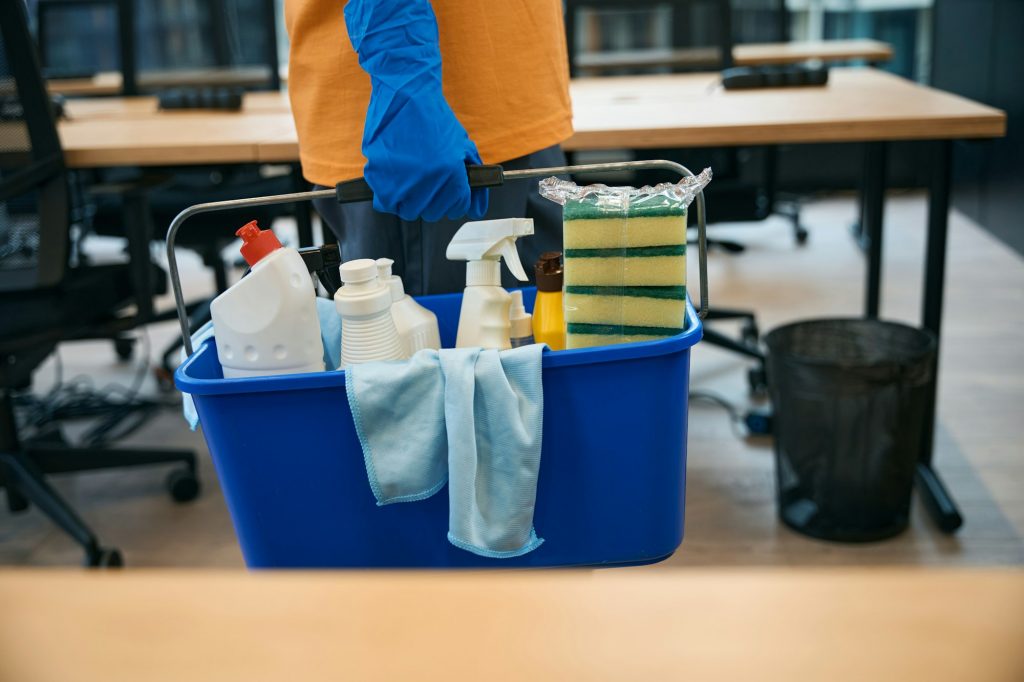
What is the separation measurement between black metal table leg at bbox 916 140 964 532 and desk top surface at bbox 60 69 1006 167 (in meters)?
0.13

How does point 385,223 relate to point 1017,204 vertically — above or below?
above

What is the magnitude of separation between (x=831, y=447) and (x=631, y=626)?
1453mm

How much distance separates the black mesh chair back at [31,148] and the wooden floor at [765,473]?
22.2 inches

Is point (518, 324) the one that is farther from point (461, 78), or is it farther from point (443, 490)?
point (461, 78)

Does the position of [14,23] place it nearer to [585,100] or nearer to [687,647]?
[585,100]

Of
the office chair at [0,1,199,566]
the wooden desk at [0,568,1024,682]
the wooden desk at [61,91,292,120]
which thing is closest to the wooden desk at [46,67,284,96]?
the wooden desk at [61,91,292,120]

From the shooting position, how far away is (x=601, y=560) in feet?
2.35

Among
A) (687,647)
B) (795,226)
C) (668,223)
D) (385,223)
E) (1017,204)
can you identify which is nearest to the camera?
(687,647)

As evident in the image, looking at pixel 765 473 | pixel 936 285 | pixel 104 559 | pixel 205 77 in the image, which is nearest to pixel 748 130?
pixel 936 285

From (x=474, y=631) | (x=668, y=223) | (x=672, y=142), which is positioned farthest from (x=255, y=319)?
(x=672, y=142)

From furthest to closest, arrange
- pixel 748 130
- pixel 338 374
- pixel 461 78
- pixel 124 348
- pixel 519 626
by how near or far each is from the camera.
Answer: pixel 124 348
pixel 748 130
pixel 461 78
pixel 338 374
pixel 519 626

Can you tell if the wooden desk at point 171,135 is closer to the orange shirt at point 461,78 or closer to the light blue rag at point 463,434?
the orange shirt at point 461,78

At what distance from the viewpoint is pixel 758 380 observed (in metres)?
2.42

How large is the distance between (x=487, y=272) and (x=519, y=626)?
47cm
